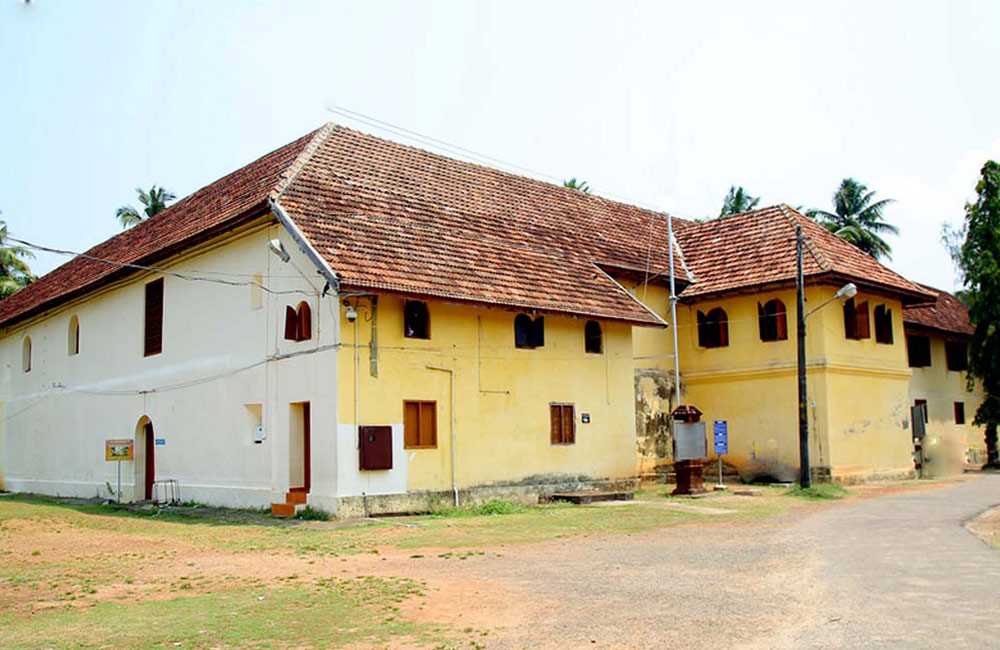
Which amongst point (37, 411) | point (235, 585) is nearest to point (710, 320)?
point (235, 585)

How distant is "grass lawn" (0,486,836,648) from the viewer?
7.76m

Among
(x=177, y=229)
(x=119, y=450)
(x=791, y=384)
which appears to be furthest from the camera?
(x=791, y=384)

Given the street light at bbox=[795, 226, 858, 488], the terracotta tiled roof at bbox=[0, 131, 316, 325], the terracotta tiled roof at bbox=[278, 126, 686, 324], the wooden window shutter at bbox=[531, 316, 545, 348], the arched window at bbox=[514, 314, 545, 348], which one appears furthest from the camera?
the street light at bbox=[795, 226, 858, 488]

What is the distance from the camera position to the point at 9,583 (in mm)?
10656

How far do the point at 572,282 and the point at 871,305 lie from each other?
9890 millimetres

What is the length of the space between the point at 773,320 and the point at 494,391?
9502 mm

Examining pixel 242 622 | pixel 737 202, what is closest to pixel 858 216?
pixel 737 202

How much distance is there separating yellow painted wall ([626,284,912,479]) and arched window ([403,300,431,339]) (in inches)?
349

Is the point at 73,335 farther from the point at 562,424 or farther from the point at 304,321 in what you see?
the point at 562,424

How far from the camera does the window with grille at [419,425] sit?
60.2 ft

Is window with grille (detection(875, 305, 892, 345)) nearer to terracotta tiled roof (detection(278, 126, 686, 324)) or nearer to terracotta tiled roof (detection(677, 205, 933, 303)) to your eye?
terracotta tiled roof (detection(677, 205, 933, 303))

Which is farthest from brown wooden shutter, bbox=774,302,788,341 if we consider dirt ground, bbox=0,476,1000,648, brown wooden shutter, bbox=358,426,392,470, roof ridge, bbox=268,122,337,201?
roof ridge, bbox=268,122,337,201

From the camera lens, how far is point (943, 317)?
36.9m

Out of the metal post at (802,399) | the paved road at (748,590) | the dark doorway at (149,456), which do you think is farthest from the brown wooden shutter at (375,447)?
the metal post at (802,399)
